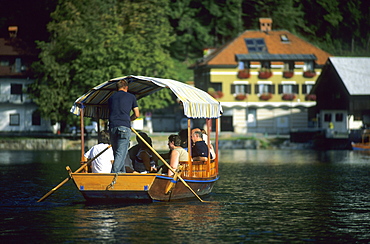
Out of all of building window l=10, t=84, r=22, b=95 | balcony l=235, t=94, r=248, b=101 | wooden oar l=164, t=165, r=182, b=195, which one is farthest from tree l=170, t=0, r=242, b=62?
wooden oar l=164, t=165, r=182, b=195

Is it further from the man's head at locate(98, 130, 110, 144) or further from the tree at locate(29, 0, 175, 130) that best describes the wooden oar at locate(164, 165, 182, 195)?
the tree at locate(29, 0, 175, 130)

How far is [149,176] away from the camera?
17781 mm

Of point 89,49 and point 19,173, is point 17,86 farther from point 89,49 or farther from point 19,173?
point 19,173

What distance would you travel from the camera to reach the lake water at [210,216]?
556 inches

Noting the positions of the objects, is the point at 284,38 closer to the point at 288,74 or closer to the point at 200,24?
A: the point at 288,74

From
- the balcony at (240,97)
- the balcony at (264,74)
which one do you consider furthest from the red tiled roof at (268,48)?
the balcony at (240,97)

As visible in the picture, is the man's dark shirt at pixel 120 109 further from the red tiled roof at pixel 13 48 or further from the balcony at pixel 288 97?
the balcony at pixel 288 97

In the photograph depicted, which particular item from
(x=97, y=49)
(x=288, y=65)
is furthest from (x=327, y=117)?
(x=97, y=49)

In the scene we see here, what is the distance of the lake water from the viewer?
14.1 m

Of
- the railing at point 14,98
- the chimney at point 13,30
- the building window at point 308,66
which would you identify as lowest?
the railing at point 14,98

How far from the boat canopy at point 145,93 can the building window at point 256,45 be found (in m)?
58.9

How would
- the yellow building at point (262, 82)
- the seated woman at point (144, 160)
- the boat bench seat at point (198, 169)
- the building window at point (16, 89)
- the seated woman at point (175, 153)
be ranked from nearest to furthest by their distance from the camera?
the seated woman at point (175, 153) < the seated woman at point (144, 160) < the boat bench seat at point (198, 169) < the building window at point (16, 89) < the yellow building at point (262, 82)

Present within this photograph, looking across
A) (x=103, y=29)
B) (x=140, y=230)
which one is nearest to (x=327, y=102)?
(x=103, y=29)

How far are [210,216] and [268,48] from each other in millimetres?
65260
